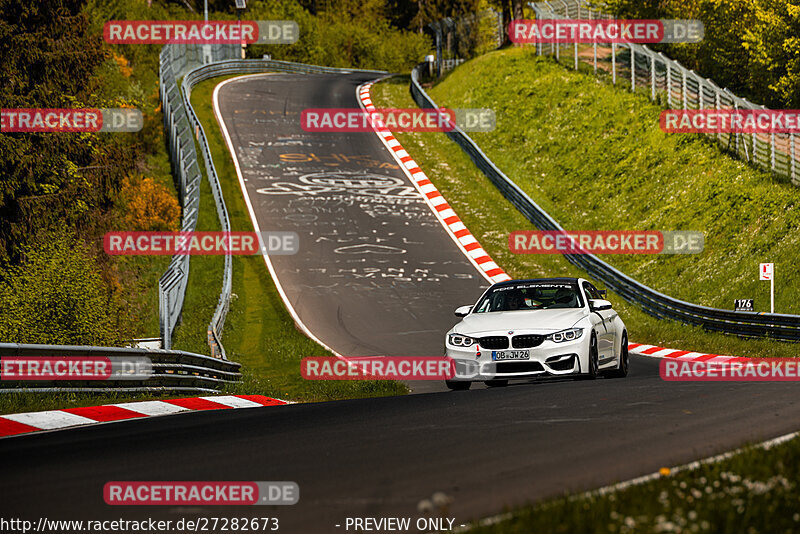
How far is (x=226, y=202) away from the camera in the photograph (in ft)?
119

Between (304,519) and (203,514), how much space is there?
61cm

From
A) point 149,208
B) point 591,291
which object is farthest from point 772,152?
point 149,208

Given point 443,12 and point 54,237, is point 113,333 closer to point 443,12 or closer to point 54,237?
point 54,237

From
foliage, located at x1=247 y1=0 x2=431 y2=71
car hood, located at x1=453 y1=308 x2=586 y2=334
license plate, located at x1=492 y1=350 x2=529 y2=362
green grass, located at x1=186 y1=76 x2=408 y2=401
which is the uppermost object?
foliage, located at x1=247 y1=0 x2=431 y2=71

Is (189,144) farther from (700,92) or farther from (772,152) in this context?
(772,152)

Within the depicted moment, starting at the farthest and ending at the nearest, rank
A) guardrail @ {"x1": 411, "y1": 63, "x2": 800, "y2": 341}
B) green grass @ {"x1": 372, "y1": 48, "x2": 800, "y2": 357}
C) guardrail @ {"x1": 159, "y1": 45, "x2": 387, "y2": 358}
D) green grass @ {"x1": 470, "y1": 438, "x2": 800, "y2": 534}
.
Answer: green grass @ {"x1": 372, "y1": 48, "x2": 800, "y2": 357}, guardrail @ {"x1": 411, "y1": 63, "x2": 800, "y2": 341}, guardrail @ {"x1": 159, "y1": 45, "x2": 387, "y2": 358}, green grass @ {"x1": 470, "y1": 438, "x2": 800, "y2": 534}

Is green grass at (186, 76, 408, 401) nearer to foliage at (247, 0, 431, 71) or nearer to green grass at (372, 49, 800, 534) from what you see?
green grass at (372, 49, 800, 534)

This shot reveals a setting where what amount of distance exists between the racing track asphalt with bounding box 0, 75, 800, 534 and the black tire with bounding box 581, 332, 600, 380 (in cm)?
158

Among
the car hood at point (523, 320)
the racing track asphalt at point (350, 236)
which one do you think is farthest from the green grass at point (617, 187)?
the car hood at point (523, 320)

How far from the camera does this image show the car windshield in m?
14.6

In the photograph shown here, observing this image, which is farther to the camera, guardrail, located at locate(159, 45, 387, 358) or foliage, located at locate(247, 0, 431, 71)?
foliage, located at locate(247, 0, 431, 71)

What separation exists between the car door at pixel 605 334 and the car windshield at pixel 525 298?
30 centimetres

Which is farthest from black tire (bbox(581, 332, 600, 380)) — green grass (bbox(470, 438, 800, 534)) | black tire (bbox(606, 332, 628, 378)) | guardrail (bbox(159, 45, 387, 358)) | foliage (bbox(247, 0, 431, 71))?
foliage (bbox(247, 0, 431, 71))

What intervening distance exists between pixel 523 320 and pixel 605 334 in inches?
61.1
